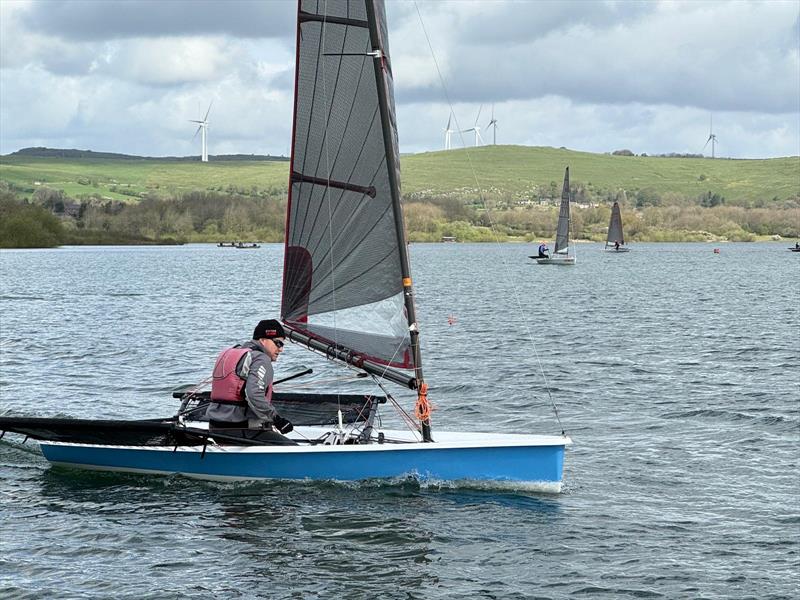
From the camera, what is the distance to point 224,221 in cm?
19712

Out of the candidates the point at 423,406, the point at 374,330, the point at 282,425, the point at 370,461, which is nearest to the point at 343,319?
the point at 374,330

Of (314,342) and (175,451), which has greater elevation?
(314,342)

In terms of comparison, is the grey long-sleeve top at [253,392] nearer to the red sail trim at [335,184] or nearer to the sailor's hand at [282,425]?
the sailor's hand at [282,425]

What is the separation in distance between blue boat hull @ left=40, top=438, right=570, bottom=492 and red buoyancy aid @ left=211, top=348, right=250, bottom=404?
2.18 ft

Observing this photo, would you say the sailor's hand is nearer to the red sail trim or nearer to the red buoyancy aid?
the red buoyancy aid

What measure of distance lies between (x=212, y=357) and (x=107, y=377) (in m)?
4.79

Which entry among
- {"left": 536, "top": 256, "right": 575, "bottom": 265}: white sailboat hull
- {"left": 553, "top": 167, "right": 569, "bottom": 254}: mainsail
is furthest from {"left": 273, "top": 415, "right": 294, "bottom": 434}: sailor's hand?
{"left": 536, "top": 256, "right": 575, "bottom": 265}: white sailboat hull

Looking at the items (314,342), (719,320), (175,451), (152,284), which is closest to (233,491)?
(175,451)

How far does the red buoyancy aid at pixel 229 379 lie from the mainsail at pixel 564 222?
66579 mm

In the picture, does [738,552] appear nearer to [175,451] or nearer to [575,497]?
[575,497]

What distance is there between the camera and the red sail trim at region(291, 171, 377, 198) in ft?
49.8

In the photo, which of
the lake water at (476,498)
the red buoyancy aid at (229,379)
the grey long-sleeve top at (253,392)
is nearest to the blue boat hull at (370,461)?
the lake water at (476,498)

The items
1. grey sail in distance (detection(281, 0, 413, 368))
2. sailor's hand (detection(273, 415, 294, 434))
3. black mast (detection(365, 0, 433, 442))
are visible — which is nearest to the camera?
black mast (detection(365, 0, 433, 442))

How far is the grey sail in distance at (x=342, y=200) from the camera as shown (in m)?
14.9
